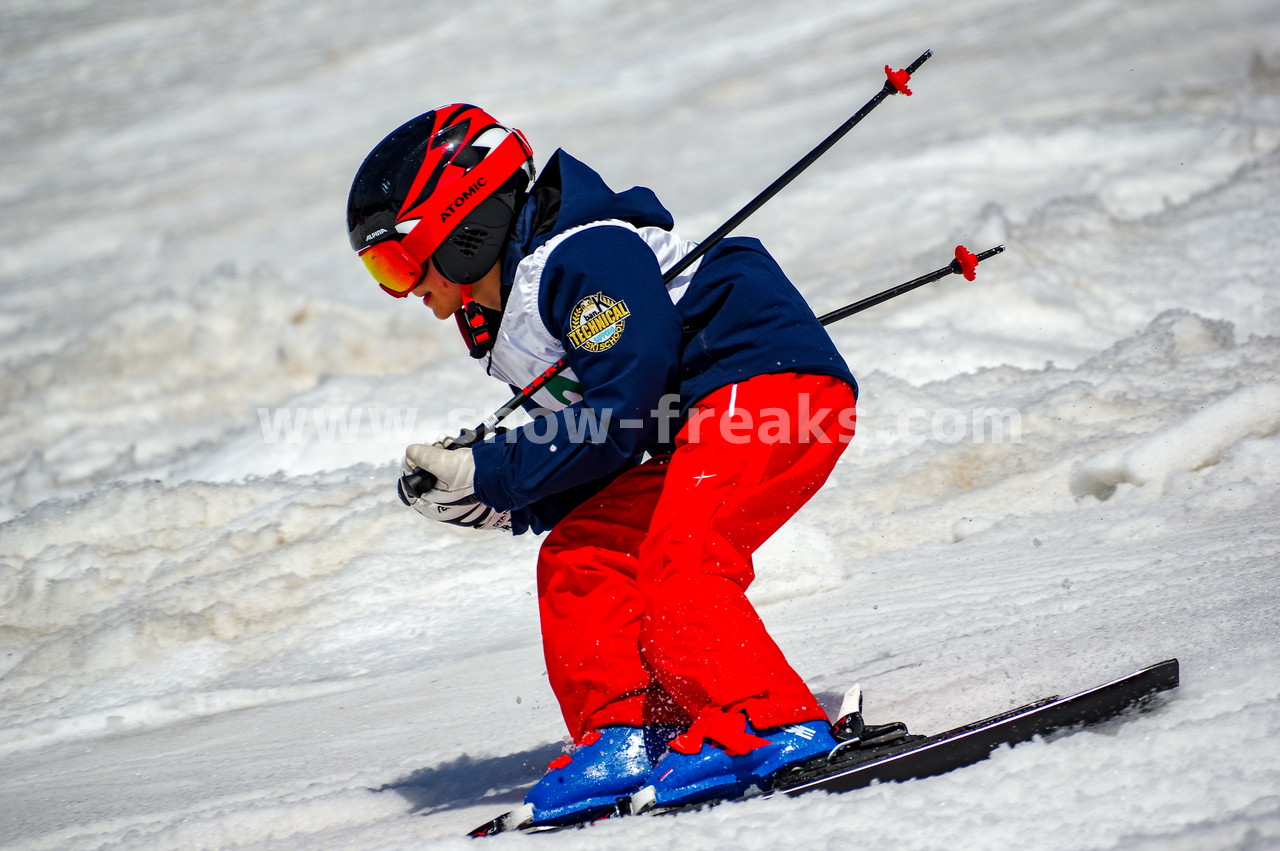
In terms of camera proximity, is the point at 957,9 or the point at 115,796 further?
the point at 957,9

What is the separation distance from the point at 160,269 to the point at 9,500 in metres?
3.36

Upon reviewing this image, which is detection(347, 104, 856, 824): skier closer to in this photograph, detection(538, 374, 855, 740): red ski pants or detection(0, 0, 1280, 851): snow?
detection(538, 374, 855, 740): red ski pants

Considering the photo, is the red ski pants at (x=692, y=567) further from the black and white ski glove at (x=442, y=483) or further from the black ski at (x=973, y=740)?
the black and white ski glove at (x=442, y=483)

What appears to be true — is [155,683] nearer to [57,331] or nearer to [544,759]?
[544,759]

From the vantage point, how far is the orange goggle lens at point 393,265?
247cm

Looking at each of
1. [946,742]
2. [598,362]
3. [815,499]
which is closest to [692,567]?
[598,362]

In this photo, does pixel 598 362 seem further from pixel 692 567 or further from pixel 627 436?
pixel 692 567

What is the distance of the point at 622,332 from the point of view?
2199mm

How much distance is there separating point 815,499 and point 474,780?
2.00 m

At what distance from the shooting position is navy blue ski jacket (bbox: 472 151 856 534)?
2.21 m

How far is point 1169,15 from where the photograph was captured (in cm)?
1093

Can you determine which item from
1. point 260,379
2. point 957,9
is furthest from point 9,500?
point 957,9

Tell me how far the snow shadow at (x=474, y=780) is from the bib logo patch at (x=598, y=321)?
1.06m

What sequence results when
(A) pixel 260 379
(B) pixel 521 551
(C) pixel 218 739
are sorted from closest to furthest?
(C) pixel 218 739 → (B) pixel 521 551 → (A) pixel 260 379
